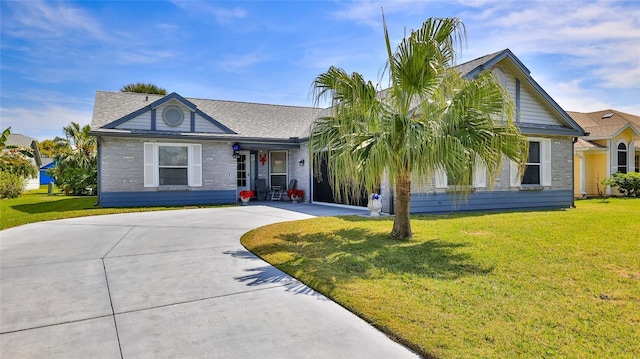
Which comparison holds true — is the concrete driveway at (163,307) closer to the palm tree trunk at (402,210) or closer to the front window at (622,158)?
the palm tree trunk at (402,210)

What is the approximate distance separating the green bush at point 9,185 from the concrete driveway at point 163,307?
14980 mm

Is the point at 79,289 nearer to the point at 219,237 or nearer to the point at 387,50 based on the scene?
the point at 219,237

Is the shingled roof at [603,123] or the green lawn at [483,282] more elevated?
the shingled roof at [603,123]

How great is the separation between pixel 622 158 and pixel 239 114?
20573 millimetres

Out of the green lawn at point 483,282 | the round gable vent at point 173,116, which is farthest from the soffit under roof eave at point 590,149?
the round gable vent at point 173,116

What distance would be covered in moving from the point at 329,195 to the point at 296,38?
572cm

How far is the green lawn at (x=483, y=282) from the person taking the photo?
2.89 m

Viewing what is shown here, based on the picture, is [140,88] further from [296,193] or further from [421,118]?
[421,118]

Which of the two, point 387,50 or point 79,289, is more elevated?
point 387,50

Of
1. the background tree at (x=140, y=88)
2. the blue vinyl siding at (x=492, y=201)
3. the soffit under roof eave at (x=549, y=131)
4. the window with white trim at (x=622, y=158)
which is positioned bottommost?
the blue vinyl siding at (x=492, y=201)

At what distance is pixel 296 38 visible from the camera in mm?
12758

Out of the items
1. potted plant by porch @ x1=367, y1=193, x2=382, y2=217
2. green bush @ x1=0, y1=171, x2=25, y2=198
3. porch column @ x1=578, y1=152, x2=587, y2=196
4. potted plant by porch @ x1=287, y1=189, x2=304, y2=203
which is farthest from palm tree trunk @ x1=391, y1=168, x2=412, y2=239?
green bush @ x1=0, y1=171, x2=25, y2=198

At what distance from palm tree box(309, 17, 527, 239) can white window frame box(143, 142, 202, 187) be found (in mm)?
8340

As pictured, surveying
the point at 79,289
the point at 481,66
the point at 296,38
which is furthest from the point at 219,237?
the point at 481,66
